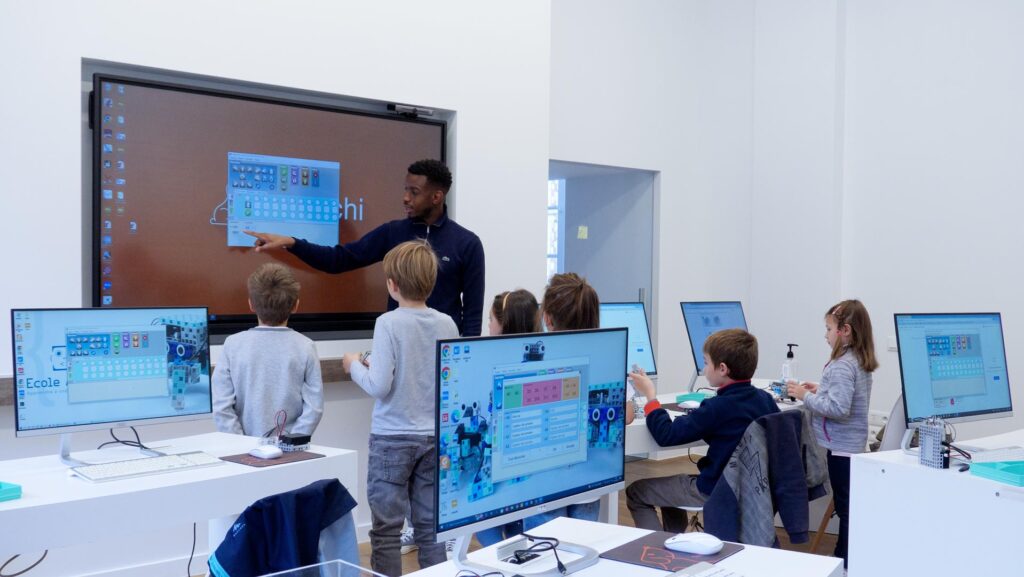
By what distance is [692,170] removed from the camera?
700 cm

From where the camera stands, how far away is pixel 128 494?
2.52 metres

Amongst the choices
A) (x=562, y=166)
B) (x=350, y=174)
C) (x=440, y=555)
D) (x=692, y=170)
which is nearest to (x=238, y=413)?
(x=440, y=555)

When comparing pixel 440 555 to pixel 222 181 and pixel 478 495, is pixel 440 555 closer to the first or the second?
pixel 478 495

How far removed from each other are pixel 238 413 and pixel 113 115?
1454 mm

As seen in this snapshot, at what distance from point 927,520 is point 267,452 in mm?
2133

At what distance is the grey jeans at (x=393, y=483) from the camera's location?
3225mm

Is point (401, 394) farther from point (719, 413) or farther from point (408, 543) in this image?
point (408, 543)

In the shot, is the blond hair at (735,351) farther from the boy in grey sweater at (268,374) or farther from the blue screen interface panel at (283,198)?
the blue screen interface panel at (283,198)

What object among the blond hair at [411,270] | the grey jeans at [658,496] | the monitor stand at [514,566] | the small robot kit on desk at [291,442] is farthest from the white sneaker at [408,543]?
the monitor stand at [514,566]

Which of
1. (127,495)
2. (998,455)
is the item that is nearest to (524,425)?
(127,495)

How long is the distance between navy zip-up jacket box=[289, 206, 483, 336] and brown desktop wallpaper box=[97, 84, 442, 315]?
204 mm

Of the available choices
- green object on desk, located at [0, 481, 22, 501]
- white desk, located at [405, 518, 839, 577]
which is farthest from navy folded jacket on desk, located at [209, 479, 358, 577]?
green object on desk, located at [0, 481, 22, 501]

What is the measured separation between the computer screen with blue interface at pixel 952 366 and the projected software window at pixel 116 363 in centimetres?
249

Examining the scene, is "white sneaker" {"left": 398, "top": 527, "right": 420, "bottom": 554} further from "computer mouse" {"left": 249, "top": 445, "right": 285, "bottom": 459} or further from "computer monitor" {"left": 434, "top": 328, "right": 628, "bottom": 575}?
"computer monitor" {"left": 434, "top": 328, "right": 628, "bottom": 575}
